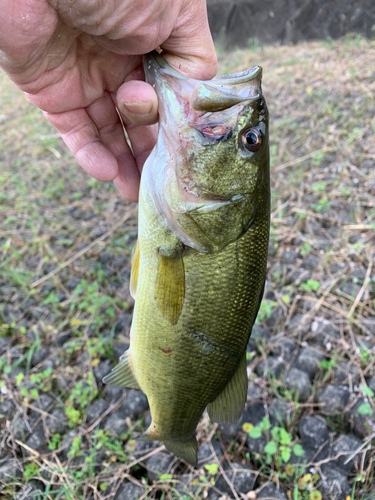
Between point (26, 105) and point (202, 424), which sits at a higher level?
point (26, 105)

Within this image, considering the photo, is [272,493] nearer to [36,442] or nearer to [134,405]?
[134,405]

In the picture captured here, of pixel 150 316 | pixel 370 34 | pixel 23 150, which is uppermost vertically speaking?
pixel 370 34

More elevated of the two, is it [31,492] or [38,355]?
[38,355]

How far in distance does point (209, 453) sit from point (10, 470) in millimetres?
1294

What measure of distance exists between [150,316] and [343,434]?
156cm

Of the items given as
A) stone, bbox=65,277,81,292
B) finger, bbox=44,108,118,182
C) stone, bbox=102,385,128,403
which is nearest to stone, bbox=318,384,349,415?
stone, bbox=102,385,128,403

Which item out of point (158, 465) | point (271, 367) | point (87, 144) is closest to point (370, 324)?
point (271, 367)

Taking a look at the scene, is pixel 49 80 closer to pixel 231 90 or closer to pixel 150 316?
pixel 231 90

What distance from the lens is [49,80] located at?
1.79 meters

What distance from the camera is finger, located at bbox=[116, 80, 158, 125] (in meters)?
1.48

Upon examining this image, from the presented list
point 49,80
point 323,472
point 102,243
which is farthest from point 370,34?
point 323,472

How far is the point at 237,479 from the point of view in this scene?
2.04 m

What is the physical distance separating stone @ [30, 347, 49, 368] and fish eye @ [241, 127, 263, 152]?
236 centimetres

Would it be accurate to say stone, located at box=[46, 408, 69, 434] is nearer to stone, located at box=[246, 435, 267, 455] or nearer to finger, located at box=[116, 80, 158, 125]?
stone, located at box=[246, 435, 267, 455]
